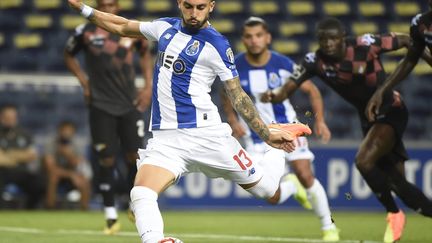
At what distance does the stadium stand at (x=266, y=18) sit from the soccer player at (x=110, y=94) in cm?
604

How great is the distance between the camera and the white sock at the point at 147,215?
621cm

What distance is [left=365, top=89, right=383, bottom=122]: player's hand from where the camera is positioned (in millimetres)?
8445

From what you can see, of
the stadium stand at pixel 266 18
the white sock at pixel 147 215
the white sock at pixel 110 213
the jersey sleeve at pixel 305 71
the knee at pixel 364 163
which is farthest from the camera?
the stadium stand at pixel 266 18

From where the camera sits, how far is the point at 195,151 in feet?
21.8

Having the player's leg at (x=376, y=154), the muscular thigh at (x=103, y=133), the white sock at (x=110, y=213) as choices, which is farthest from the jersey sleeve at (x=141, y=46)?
the player's leg at (x=376, y=154)

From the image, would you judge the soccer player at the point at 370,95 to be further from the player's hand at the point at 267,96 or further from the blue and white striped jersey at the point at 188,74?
the blue and white striped jersey at the point at 188,74

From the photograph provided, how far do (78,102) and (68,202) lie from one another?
1.58m

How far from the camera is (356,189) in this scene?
14.5 m

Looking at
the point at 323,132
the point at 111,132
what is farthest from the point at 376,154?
the point at 111,132

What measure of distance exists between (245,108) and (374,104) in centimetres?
213

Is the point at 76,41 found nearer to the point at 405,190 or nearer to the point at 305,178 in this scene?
the point at 305,178

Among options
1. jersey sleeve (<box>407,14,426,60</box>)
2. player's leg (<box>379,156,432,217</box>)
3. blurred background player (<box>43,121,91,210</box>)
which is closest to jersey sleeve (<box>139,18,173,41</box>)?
jersey sleeve (<box>407,14,426,60</box>)

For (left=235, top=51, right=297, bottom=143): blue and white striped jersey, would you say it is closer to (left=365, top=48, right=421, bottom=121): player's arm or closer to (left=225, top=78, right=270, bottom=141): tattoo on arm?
(left=365, top=48, right=421, bottom=121): player's arm

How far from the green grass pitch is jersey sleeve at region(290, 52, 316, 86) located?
Answer: 1.53 m
